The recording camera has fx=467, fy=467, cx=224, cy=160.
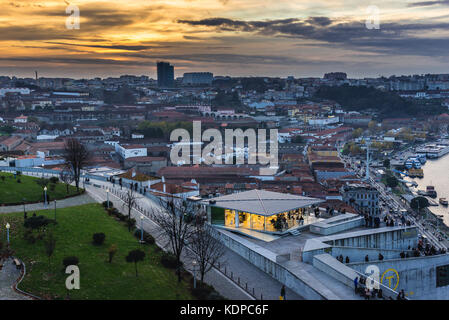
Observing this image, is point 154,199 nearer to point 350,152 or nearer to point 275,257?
point 275,257

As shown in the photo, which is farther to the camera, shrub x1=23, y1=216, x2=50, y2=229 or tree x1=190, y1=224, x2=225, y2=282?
shrub x1=23, y1=216, x2=50, y2=229

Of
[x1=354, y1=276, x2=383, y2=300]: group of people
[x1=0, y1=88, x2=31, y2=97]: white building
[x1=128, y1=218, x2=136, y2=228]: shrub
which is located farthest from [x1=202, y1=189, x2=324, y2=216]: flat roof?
[x1=0, y1=88, x2=31, y2=97]: white building

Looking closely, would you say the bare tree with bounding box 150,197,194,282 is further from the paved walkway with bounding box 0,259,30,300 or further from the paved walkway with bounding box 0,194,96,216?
the paved walkway with bounding box 0,259,30,300

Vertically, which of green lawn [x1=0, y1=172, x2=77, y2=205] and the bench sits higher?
green lawn [x1=0, y1=172, x2=77, y2=205]

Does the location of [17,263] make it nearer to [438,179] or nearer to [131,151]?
[131,151]

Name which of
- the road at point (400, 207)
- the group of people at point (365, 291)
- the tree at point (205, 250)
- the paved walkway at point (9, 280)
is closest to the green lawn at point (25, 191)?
the paved walkway at point (9, 280)

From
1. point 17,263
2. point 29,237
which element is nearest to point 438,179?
point 29,237
